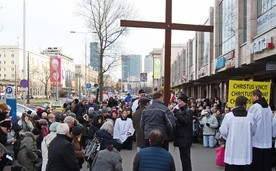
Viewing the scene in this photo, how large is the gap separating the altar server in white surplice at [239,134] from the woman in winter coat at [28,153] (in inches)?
158

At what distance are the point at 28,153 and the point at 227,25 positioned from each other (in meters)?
18.1

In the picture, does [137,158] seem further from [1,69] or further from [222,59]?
[1,69]

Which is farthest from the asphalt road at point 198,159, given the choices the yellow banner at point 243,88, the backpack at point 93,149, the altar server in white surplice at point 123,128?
the backpack at point 93,149

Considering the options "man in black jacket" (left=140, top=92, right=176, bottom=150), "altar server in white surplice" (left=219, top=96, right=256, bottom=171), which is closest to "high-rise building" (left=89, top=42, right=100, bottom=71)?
"man in black jacket" (left=140, top=92, right=176, bottom=150)

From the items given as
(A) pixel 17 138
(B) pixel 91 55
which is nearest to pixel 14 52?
(B) pixel 91 55

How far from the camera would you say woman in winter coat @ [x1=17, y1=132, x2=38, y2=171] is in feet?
31.0

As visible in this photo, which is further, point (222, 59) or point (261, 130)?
point (222, 59)

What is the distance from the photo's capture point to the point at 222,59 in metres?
24.3

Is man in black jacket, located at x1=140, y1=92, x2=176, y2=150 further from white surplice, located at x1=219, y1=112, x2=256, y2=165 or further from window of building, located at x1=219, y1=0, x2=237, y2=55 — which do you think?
window of building, located at x1=219, y1=0, x2=237, y2=55

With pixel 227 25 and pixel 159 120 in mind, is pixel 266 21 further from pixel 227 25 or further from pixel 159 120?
pixel 159 120

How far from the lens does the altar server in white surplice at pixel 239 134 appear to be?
328 inches

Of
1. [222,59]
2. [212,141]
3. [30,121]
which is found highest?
[222,59]

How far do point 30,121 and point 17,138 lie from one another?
4.02 feet

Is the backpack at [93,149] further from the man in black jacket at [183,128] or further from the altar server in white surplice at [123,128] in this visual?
the altar server in white surplice at [123,128]
